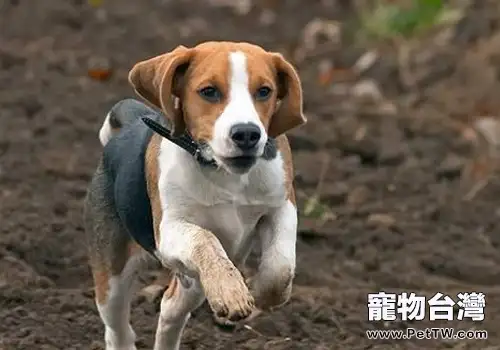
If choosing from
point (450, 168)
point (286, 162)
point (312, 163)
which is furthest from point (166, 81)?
point (450, 168)

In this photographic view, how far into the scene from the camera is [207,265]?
4.61 meters

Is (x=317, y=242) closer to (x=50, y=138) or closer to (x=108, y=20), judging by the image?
(x=50, y=138)

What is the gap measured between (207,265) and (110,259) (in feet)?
2.64

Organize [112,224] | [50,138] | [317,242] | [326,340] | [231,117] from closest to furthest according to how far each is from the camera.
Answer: [231,117]
[112,224]
[326,340]
[317,242]
[50,138]

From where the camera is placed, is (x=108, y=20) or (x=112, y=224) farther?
(x=108, y=20)

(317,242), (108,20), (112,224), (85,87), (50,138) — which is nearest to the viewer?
(112,224)

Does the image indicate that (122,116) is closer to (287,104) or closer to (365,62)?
(287,104)

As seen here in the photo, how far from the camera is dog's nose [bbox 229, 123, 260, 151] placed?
448 centimetres

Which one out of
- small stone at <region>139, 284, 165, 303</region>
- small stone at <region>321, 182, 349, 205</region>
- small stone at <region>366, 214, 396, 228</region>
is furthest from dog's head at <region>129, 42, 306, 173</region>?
small stone at <region>321, 182, 349, 205</region>

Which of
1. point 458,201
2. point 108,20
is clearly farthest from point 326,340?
point 108,20

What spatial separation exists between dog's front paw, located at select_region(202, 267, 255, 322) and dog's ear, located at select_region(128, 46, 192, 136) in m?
0.54

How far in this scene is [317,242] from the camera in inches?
290

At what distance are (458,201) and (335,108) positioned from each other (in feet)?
6.20

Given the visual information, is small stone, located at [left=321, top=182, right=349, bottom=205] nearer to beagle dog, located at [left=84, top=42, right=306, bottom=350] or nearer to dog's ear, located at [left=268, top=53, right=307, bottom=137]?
beagle dog, located at [left=84, top=42, right=306, bottom=350]
